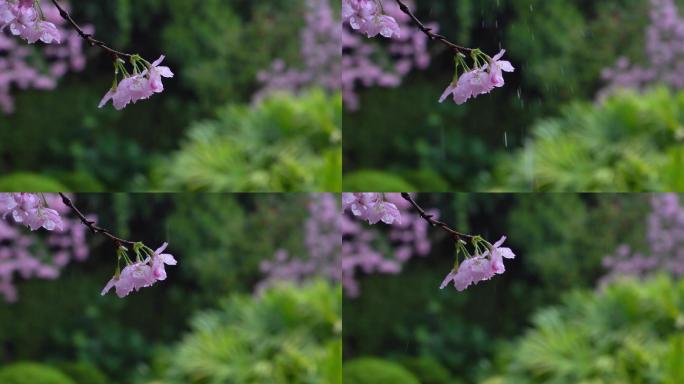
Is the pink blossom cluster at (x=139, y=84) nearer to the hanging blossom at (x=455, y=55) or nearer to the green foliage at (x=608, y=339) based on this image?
the hanging blossom at (x=455, y=55)

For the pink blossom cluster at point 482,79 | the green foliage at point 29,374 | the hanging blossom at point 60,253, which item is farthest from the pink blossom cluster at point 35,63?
the pink blossom cluster at point 482,79

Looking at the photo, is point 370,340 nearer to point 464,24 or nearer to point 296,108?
point 296,108

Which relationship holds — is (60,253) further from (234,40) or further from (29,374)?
(234,40)

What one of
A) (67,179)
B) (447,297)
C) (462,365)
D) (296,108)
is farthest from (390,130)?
(67,179)

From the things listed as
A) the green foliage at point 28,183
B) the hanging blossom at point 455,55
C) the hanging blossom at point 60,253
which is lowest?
the hanging blossom at point 60,253

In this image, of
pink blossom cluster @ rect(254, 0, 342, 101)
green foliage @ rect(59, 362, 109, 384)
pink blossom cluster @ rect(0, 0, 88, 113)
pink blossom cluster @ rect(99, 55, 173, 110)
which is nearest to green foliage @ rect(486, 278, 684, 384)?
pink blossom cluster @ rect(254, 0, 342, 101)

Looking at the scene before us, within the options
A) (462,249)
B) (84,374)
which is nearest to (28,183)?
(84,374)
